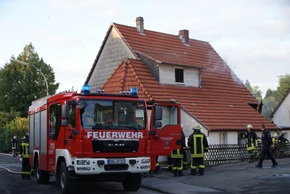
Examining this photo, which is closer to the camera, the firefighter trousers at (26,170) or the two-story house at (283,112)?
the firefighter trousers at (26,170)

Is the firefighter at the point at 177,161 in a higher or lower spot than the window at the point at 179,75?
lower

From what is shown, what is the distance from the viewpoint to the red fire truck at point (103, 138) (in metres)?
10.3

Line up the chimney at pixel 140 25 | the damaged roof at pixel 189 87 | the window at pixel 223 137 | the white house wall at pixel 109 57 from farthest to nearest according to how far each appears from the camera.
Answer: the chimney at pixel 140 25 → the white house wall at pixel 109 57 → the damaged roof at pixel 189 87 → the window at pixel 223 137

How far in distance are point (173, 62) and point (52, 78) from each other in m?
31.2

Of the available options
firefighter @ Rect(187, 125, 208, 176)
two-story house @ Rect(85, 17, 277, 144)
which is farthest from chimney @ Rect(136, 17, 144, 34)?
firefighter @ Rect(187, 125, 208, 176)

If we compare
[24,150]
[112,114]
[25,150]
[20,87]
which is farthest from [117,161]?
[20,87]

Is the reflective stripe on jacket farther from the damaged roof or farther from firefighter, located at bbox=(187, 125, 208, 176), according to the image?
the damaged roof

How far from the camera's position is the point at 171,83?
24.4 meters

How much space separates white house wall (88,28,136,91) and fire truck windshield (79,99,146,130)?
14.6 m

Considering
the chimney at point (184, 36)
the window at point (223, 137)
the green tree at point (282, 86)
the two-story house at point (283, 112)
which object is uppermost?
the green tree at point (282, 86)

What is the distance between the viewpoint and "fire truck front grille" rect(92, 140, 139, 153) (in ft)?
34.0

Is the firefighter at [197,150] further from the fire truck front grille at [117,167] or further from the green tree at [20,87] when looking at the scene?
the green tree at [20,87]

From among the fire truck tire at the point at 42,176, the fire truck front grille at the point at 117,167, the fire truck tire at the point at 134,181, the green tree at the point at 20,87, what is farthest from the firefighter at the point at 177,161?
the green tree at the point at 20,87

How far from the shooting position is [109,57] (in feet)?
92.5
